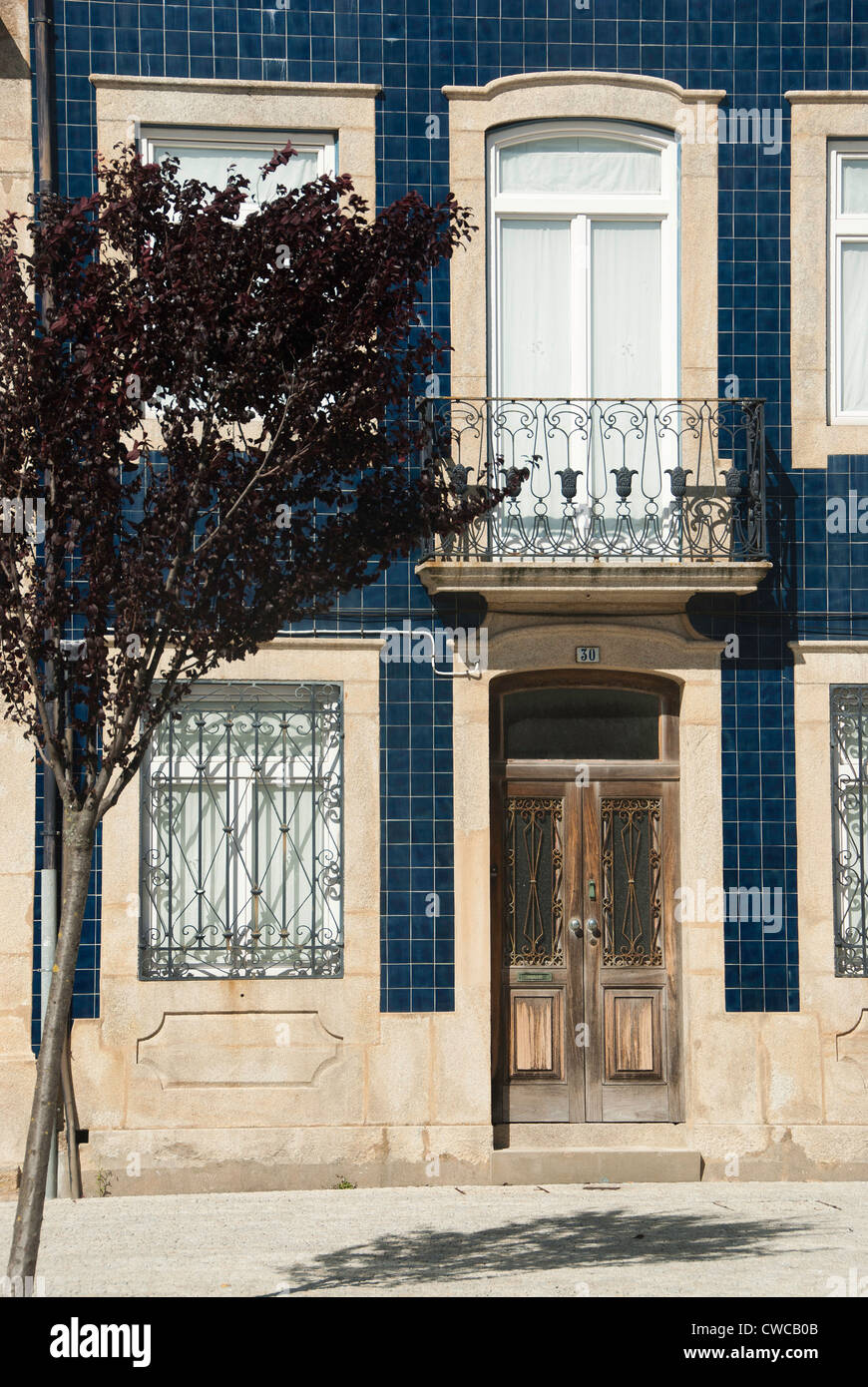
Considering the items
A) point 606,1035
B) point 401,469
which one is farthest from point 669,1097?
point 401,469

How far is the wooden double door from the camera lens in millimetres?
11641

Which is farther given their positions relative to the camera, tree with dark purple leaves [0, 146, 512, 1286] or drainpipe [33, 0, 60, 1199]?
drainpipe [33, 0, 60, 1199]

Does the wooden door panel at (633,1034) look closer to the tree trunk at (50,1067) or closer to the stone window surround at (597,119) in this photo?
the stone window surround at (597,119)

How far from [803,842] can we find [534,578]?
245 centimetres

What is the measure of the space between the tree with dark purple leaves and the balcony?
12.1 feet

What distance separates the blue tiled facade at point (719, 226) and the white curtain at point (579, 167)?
18.2 inches

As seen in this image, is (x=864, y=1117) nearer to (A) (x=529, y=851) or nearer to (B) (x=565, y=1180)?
(B) (x=565, y=1180)

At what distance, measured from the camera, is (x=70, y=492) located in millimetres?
7055

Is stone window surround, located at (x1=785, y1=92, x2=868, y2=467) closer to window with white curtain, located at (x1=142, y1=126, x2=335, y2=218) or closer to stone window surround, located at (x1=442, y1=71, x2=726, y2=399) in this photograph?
stone window surround, located at (x1=442, y1=71, x2=726, y2=399)

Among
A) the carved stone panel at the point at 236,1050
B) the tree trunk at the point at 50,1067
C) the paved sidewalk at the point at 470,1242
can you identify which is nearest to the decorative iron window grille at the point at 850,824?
the paved sidewalk at the point at 470,1242

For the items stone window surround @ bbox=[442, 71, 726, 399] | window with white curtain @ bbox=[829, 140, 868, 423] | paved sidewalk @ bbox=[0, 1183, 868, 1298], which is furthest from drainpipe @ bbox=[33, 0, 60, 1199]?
window with white curtain @ bbox=[829, 140, 868, 423]

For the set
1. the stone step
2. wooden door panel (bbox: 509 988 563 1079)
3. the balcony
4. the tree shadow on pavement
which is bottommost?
the stone step

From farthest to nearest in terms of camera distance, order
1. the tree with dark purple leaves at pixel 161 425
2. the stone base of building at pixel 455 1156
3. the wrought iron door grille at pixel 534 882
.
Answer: the wrought iron door grille at pixel 534 882 → the stone base of building at pixel 455 1156 → the tree with dark purple leaves at pixel 161 425

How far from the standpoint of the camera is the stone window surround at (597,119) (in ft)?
38.2
